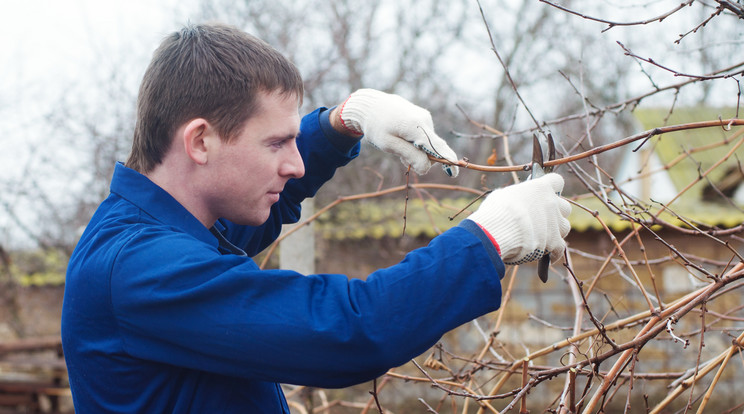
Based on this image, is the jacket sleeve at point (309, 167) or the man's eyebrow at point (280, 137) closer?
the man's eyebrow at point (280, 137)

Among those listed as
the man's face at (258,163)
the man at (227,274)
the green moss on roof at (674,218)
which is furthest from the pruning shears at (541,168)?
the green moss on roof at (674,218)

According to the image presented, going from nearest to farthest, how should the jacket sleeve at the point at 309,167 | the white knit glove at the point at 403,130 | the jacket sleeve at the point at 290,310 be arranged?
the jacket sleeve at the point at 290,310 < the white knit glove at the point at 403,130 < the jacket sleeve at the point at 309,167

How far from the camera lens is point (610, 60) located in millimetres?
15008

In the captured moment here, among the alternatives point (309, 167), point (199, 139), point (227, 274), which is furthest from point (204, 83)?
point (309, 167)

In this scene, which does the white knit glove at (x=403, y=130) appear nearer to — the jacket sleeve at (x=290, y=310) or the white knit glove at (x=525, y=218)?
the white knit glove at (x=525, y=218)

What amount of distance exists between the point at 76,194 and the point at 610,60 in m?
12.5

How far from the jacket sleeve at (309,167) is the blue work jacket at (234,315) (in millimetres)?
646

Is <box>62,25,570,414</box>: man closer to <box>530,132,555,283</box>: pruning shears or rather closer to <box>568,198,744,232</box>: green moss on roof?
<box>530,132,555,283</box>: pruning shears

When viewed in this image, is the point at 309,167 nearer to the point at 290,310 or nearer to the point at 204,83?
the point at 204,83

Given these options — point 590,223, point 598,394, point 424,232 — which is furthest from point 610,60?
point 598,394

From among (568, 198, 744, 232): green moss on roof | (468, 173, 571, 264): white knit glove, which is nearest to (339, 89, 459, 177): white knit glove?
(468, 173, 571, 264): white knit glove

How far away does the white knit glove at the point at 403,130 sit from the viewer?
162cm

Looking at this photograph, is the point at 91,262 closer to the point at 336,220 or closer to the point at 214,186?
the point at 214,186

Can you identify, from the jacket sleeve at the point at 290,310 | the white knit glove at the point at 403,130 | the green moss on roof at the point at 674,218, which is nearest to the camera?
the jacket sleeve at the point at 290,310
